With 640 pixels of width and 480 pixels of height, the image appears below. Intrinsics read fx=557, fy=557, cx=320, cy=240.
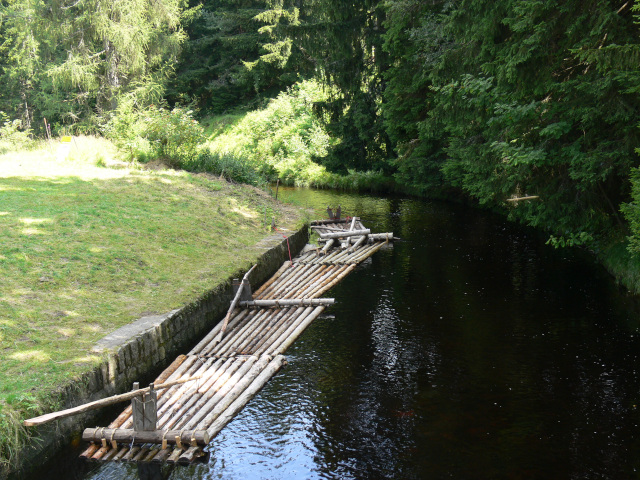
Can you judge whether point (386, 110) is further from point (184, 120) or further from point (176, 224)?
point (176, 224)

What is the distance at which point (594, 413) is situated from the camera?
6297 millimetres

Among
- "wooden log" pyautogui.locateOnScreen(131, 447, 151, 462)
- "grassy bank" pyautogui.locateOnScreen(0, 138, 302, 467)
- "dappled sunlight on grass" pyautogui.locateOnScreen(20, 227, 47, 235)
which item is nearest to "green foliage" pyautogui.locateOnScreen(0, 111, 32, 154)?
"grassy bank" pyautogui.locateOnScreen(0, 138, 302, 467)

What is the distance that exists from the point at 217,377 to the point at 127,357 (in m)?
1.00

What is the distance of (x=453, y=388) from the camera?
6969 mm

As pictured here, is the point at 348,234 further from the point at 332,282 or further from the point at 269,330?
the point at 269,330

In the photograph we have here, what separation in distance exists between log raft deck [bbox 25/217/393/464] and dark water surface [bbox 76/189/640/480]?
A: 498mm

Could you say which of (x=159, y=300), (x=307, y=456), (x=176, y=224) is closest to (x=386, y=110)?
(x=176, y=224)

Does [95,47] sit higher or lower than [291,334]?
higher

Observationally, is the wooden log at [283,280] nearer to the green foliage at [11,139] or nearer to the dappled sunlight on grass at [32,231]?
the dappled sunlight on grass at [32,231]

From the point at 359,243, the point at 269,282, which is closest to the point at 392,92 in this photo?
the point at 359,243

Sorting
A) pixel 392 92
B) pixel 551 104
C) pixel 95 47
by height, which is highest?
pixel 95 47

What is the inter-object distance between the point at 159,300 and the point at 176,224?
12.2ft

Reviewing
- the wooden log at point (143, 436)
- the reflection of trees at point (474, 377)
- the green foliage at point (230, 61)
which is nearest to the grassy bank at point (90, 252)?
the wooden log at point (143, 436)

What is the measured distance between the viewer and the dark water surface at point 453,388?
5.46 m
